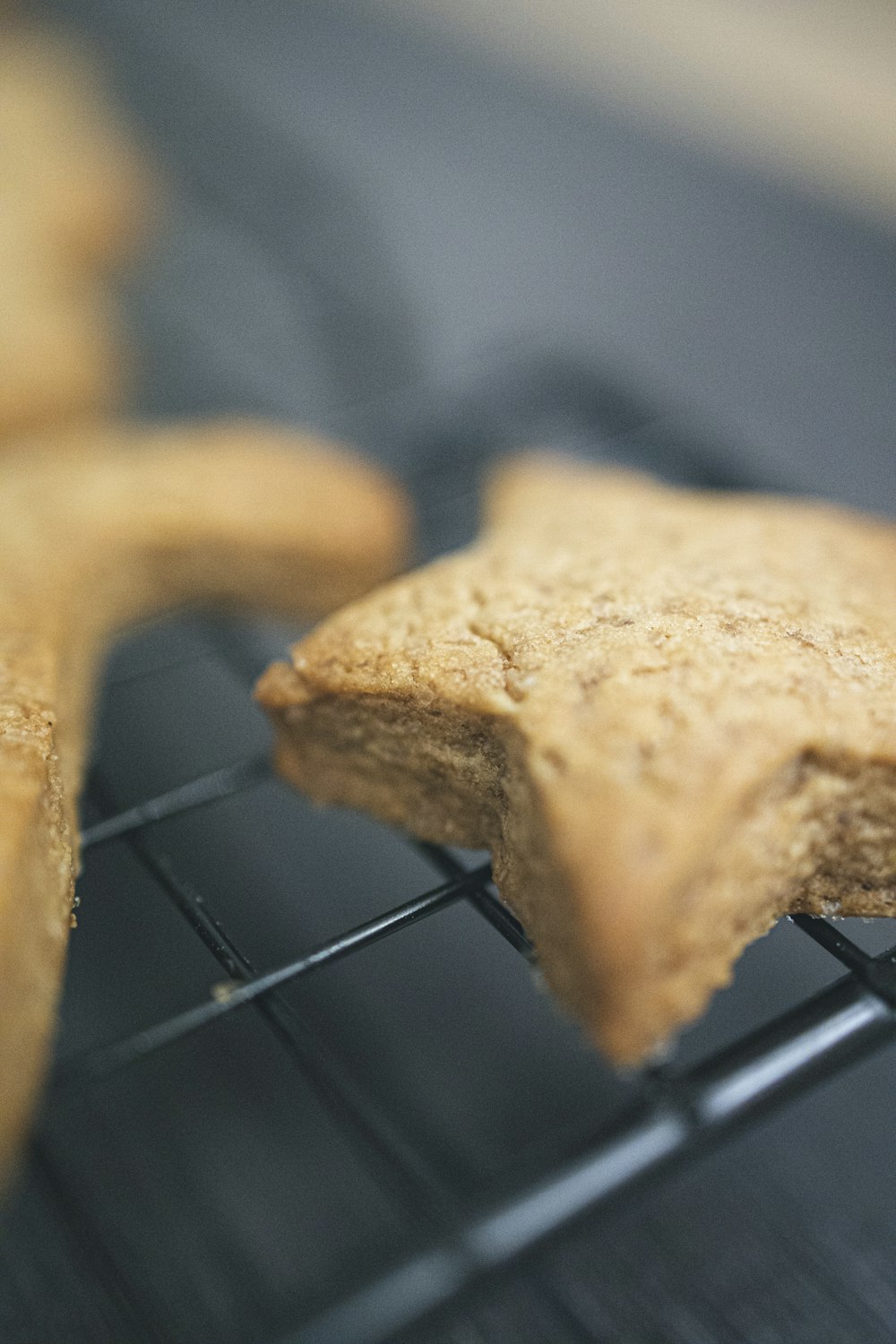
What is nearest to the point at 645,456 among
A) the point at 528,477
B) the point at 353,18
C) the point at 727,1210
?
the point at 528,477

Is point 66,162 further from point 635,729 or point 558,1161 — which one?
point 558,1161

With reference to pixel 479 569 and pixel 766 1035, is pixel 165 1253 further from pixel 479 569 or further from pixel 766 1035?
pixel 479 569

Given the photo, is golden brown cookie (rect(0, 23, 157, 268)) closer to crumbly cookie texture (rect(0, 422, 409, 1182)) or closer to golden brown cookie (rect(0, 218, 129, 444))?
golden brown cookie (rect(0, 218, 129, 444))

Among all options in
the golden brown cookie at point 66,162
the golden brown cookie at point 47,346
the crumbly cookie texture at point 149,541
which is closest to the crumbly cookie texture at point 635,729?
the crumbly cookie texture at point 149,541

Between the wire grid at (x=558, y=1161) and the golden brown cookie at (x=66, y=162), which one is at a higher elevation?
the golden brown cookie at (x=66, y=162)

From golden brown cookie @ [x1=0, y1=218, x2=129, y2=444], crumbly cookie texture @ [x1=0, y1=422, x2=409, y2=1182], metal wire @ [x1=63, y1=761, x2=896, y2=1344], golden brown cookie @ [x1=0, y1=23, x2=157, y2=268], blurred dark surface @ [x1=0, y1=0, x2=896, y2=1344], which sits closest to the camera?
metal wire @ [x1=63, y1=761, x2=896, y2=1344]

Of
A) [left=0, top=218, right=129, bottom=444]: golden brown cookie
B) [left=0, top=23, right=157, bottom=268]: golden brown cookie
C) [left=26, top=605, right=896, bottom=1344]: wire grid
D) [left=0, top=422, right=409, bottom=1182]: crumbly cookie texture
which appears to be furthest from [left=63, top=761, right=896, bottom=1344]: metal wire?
[left=0, top=23, right=157, bottom=268]: golden brown cookie

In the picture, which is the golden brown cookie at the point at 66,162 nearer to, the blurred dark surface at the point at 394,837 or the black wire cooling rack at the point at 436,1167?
the blurred dark surface at the point at 394,837
